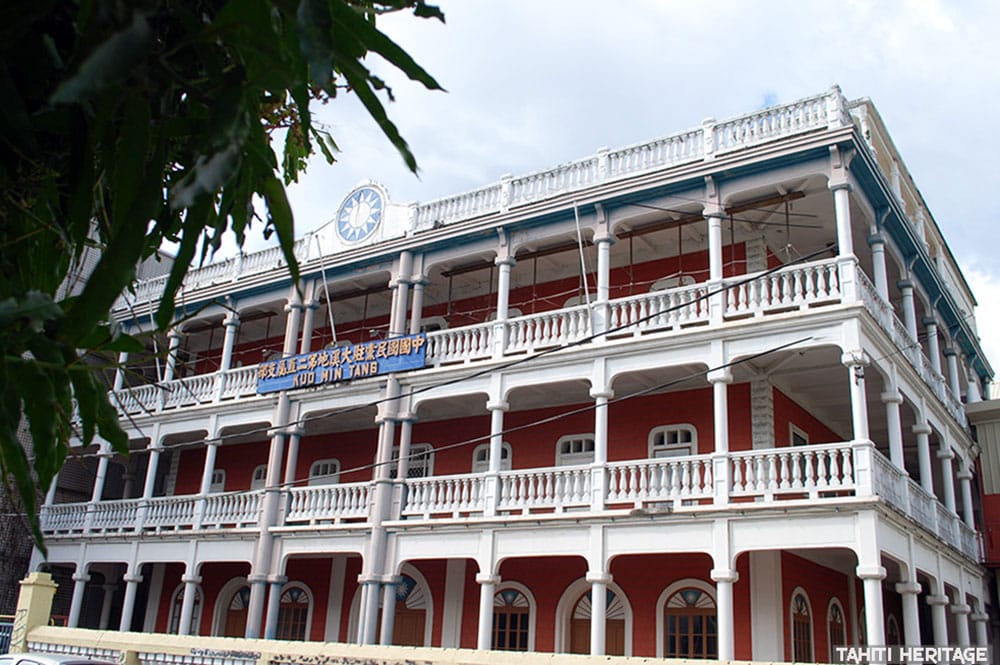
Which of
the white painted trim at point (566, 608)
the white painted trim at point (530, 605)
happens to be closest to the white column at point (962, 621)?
the white painted trim at point (566, 608)

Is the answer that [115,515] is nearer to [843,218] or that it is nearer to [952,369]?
[843,218]

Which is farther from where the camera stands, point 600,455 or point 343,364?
point 343,364

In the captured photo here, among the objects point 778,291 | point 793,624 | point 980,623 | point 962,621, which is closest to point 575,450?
point 793,624

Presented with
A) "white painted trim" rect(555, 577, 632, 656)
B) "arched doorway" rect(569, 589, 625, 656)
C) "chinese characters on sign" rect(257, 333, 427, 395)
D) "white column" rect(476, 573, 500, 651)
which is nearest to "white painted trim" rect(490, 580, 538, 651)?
"white painted trim" rect(555, 577, 632, 656)

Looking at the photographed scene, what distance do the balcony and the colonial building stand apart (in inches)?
2.5

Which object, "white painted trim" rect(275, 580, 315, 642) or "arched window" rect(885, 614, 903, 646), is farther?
"white painted trim" rect(275, 580, 315, 642)

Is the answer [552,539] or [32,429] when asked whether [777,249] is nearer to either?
[552,539]

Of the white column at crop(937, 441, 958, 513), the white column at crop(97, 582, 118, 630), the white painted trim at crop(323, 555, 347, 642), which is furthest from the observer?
the white column at crop(97, 582, 118, 630)

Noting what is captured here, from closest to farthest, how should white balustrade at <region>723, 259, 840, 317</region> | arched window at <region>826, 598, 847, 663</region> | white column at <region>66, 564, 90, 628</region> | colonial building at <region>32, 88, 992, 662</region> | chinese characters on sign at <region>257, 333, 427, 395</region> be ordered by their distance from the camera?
white balustrade at <region>723, 259, 840, 317</region>, colonial building at <region>32, 88, 992, 662</region>, arched window at <region>826, 598, 847, 663</region>, chinese characters on sign at <region>257, 333, 427, 395</region>, white column at <region>66, 564, 90, 628</region>

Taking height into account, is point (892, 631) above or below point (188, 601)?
above

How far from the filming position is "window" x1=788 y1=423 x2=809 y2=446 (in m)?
18.5

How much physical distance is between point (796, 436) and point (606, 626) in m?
5.43

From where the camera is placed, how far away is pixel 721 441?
15406mm

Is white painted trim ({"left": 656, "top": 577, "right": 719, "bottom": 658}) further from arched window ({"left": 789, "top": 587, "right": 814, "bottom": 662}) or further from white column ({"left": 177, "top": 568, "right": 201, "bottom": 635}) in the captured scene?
white column ({"left": 177, "top": 568, "right": 201, "bottom": 635})
